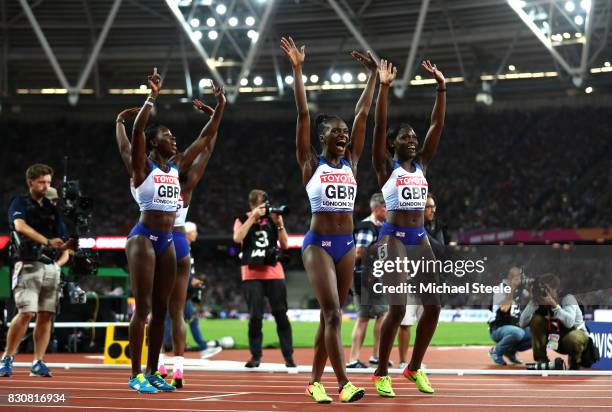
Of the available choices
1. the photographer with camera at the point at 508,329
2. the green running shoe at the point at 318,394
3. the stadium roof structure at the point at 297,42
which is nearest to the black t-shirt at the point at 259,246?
the photographer with camera at the point at 508,329

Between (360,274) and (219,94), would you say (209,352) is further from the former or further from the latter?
(219,94)

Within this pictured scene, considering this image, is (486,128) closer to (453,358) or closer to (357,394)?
(453,358)

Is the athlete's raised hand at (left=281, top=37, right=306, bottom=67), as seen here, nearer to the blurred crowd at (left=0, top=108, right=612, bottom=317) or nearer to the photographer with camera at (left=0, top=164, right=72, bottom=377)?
the photographer with camera at (left=0, top=164, right=72, bottom=377)

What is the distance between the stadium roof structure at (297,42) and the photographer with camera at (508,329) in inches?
626

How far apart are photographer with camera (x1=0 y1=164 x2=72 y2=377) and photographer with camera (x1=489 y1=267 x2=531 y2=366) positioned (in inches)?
227

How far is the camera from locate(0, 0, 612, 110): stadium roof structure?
30516 millimetres

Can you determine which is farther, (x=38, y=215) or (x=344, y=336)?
(x=344, y=336)

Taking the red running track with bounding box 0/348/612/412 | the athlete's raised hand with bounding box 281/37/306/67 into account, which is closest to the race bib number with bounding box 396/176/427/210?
the athlete's raised hand with bounding box 281/37/306/67

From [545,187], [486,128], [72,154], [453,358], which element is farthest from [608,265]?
[72,154]

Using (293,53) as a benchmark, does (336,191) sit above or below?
below

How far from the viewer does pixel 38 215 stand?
10.3m

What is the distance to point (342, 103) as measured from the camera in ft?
140

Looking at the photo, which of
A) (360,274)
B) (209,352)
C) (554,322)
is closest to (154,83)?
(360,274)

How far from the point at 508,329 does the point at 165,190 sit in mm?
6334
